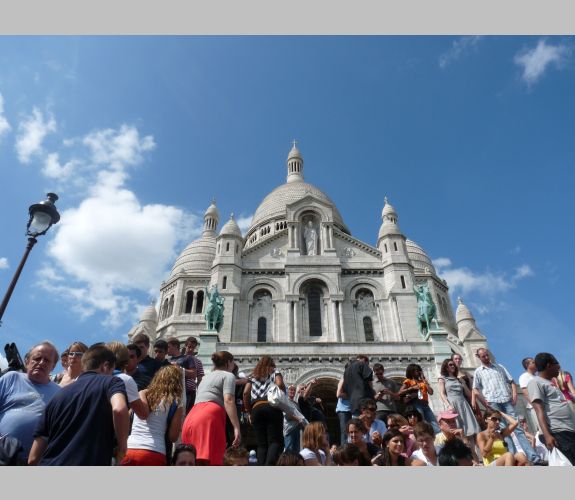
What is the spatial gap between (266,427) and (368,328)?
64.8 feet

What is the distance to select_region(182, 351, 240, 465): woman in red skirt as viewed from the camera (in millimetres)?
5301

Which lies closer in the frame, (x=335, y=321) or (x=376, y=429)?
(x=376, y=429)

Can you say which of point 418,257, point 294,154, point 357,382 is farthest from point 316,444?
point 294,154

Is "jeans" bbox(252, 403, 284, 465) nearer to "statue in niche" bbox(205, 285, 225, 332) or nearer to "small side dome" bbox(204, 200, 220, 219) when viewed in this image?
"statue in niche" bbox(205, 285, 225, 332)

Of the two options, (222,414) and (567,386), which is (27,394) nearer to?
(222,414)

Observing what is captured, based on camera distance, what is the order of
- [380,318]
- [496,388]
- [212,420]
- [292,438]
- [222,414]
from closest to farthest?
[212,420], [222,414], [292,438], [496,388], [380,318]

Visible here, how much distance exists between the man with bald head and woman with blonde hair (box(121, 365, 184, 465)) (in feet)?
3.30

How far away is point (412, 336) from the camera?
2403 centimetres

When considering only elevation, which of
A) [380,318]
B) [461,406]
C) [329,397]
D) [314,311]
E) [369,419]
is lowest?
[369,419]

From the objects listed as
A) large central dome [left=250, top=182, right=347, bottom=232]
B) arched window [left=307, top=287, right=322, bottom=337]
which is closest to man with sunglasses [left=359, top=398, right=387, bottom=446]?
arched window [left=307, top=287, right=322, bottom=337]

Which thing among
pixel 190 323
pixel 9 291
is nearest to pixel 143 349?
pixel 9 291

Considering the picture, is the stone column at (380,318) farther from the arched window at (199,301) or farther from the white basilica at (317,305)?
the arched window at (199,301)

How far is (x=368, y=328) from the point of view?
25891 mm

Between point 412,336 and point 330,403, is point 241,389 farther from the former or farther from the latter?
point 412,336
